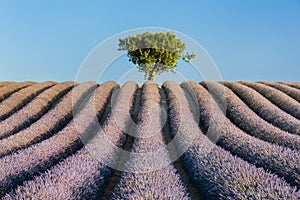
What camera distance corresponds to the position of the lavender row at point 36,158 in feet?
19.4

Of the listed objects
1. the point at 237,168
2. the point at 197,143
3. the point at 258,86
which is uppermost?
the point at 237,168

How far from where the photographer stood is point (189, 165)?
702 centimetres

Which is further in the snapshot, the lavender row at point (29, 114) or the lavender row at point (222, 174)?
the lavender row at point (29, 114)

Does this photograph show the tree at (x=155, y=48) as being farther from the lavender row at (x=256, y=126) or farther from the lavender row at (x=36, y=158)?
the lavender row at (x=36, y=158)

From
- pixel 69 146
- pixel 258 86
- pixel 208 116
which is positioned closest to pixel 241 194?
pixel 69 146

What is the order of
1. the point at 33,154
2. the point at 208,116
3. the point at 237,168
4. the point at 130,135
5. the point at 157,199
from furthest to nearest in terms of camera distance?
the point at 208,116 < the point at 130,135 < the point at 33,154 < the point at 237,168 < the point at 157,199

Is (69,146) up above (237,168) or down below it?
below

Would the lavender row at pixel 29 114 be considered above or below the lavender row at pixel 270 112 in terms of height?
below

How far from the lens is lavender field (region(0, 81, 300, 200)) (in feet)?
15.2

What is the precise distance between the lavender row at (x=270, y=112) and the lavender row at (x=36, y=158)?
7.03m

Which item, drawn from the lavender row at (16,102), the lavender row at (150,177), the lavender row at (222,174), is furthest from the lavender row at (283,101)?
the lavender row at (16,102)

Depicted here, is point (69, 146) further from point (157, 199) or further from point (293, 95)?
point (293, 95)

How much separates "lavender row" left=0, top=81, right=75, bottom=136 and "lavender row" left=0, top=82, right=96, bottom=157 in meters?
0.78

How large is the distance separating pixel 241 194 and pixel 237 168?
996 mm
